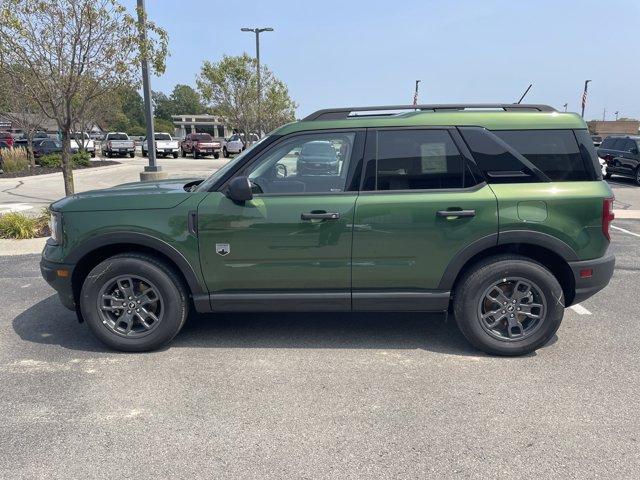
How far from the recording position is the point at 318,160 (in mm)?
4102

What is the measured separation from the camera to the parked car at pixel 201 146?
107ft

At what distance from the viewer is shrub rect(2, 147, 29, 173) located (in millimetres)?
18594

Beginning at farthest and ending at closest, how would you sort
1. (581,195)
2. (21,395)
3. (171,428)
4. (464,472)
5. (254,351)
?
(254,351)
(581,195)
(21,395)
(171,428)
(464,472)

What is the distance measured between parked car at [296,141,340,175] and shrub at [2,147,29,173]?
18317 millimetres

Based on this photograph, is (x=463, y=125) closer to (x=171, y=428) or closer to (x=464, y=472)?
(x=464, y=472)

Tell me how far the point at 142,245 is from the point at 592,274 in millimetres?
3467

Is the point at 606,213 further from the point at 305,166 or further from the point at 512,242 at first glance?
the point at 305,166

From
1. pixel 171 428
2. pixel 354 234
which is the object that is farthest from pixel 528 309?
pixel 171 428

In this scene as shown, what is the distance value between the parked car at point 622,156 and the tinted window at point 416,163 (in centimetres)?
1667

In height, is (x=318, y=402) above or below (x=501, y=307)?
below

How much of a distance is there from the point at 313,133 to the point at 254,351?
179 cm

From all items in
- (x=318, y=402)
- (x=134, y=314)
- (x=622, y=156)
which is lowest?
(x=318, y=402)

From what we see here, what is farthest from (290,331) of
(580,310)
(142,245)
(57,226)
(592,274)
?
(580,310)

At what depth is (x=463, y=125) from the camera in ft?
12.8
